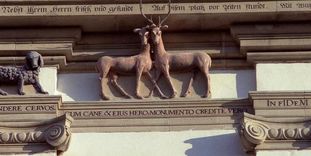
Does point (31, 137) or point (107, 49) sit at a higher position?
point (107, 49)

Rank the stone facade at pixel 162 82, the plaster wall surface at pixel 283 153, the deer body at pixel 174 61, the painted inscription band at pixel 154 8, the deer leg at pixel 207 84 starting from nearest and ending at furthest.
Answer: the plaster wall surface at pixel 283 153
the stone facade at pixel 162 82
the deer leg at pixel 207 84
the deer body at pixel 174 61
the painted inscription band at pixel 154 8

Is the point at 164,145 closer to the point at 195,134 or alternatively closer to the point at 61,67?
the point at 195,134

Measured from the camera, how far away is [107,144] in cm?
1314

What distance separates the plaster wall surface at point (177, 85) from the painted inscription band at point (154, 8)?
708 millimetres

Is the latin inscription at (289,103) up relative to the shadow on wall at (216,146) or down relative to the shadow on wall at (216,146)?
up

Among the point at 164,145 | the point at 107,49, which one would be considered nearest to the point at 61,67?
the point at 107,49

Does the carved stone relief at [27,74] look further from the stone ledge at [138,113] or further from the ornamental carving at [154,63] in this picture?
the ornamental carving at [154,63]

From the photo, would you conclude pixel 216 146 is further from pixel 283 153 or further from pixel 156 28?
pixel 156 28

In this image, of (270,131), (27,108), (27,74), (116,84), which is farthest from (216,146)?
(27,74)

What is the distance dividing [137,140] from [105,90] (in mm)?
746

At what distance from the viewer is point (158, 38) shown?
1357cm

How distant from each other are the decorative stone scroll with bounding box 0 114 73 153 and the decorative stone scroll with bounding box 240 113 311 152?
1905 mm

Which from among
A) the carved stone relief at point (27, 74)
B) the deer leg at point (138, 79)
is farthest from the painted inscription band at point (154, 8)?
the deer leg at point (138, 79)

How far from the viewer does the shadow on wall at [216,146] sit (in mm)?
13102
